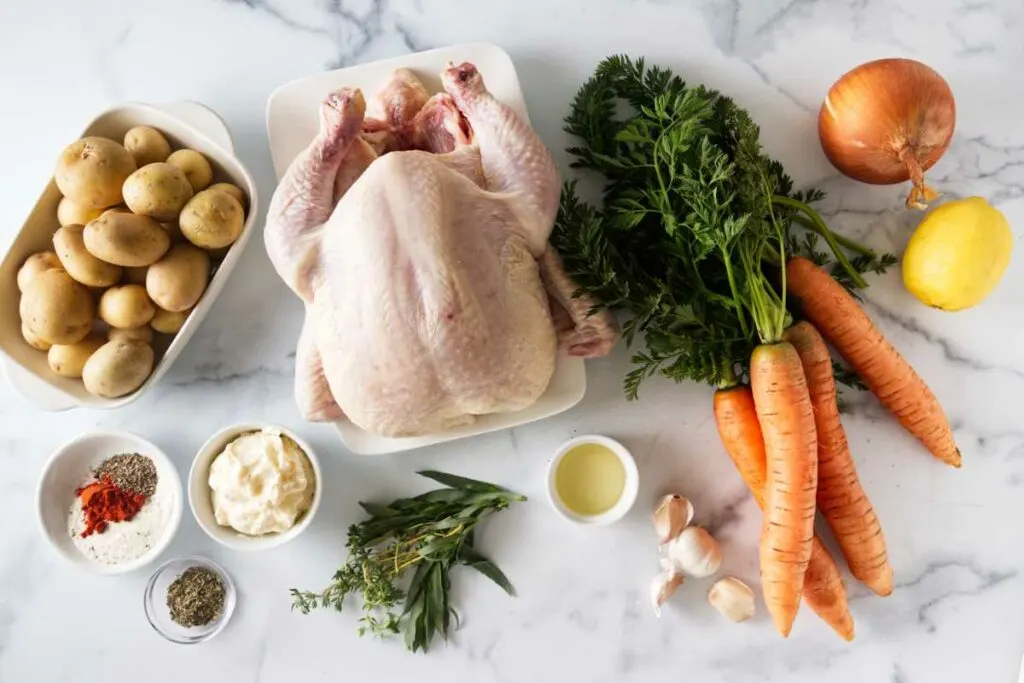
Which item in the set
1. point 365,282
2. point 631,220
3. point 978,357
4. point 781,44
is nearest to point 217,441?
point 365,282

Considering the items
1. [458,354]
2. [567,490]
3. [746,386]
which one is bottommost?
[567,490]

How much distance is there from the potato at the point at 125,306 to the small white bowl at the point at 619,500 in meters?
0.86

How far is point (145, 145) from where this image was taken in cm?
159

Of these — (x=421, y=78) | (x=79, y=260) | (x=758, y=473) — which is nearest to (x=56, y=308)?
(x=79, y=260)

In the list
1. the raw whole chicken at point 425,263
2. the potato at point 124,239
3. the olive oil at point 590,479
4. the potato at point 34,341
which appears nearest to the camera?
the raw whole chicken at point 425,263

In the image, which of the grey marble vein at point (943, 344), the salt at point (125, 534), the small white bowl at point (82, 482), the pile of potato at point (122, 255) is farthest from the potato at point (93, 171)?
the grey marble vein at point (943, 344)

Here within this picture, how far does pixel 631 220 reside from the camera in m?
1.52

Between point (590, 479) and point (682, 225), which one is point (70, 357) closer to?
point (590, 479)

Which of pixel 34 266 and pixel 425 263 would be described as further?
pixel 34 266

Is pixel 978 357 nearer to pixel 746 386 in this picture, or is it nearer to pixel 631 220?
pixel 746 386

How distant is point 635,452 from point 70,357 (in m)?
1.16

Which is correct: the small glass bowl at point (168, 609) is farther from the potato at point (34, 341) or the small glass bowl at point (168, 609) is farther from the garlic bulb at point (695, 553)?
the garlic bulb at point (695, 553)

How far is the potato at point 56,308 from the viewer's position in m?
1.51

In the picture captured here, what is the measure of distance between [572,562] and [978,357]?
983 mm
